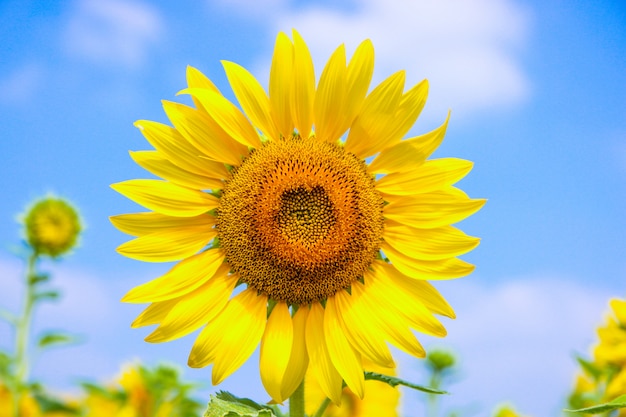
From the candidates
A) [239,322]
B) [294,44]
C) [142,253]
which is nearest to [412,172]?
[294,44]

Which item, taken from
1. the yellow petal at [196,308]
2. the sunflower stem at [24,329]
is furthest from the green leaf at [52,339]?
the yellow petal at [196,308]

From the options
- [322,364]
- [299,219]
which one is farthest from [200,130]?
[322,364]

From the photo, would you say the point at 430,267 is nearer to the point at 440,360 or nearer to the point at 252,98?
the point at 252,98

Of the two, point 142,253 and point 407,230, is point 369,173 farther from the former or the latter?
point 142,253

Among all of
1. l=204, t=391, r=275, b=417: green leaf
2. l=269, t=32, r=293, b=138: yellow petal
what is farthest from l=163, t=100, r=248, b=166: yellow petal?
l=204, t=391, r=275, b=417: green leaf

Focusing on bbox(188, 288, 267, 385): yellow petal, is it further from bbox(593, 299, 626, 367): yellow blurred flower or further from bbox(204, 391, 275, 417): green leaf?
bbox(593, 299, 626, 367): yellow blurred flower

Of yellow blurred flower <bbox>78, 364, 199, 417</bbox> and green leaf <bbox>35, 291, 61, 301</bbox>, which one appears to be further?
green leaf <bbox>35, 291, 61, 301</bbox>
